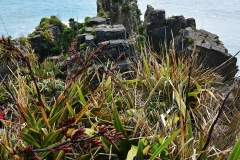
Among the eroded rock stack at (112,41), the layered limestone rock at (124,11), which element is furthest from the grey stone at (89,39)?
the layered limestone rock at (124,11)

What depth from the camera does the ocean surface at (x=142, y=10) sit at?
24652mm

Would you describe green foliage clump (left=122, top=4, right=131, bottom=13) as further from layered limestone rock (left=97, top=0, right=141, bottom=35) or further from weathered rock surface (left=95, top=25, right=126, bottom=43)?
weathered rock surface (left=95, top=25, right=126, bottom=43)

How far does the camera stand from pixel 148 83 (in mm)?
2729

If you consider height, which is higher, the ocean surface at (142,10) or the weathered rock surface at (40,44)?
the weathered rock surface at (40,44)

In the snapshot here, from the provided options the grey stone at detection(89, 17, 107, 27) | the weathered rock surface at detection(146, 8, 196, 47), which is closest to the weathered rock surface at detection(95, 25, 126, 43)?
the grey stone at detection(89, 17, 107, 27)

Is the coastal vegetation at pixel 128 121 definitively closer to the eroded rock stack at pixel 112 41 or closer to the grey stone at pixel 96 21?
the eroded rock stack at pixel 112 41

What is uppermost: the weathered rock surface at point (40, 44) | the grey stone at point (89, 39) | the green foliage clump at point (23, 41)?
the grey stone at point (89, 39)

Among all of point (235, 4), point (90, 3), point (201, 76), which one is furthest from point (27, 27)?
point (201, 76)

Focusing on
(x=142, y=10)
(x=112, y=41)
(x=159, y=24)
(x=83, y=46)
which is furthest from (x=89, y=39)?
(x=142, y=10)

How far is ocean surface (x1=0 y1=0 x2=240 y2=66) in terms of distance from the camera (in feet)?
80.9

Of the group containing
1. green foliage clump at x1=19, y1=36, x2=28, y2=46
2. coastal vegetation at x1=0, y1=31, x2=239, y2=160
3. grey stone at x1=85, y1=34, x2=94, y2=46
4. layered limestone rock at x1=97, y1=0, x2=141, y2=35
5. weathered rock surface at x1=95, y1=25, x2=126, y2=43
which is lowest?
green foliage clump at x1=19, y1=36, x2=28, y2=46

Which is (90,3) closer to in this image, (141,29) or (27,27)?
(27,27)

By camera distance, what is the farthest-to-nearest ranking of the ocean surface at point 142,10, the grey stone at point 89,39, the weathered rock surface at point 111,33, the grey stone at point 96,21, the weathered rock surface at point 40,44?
the ocean surface at point 142,10
the weathered rock surface at point 40,44
the grey stone at point 96,21
the grey stone at point 89,39
the weathered rock surface at point 111,33

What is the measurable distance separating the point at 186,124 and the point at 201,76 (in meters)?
1.15
